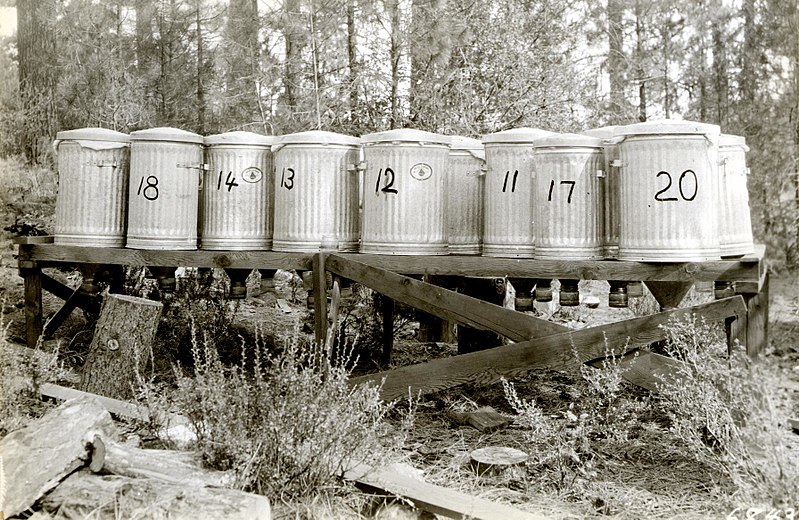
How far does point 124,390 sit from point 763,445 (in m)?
3.76

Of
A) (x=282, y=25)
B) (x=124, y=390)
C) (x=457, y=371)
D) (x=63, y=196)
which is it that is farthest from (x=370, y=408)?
(x=282, y=25)

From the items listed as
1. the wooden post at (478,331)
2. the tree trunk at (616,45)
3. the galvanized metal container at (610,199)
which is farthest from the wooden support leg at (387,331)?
the tree trunk at (616,45)

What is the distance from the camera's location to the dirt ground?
3771mm

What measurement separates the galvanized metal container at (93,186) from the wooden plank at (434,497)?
9.45ft

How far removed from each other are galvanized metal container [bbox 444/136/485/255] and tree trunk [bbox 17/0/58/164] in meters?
7.04

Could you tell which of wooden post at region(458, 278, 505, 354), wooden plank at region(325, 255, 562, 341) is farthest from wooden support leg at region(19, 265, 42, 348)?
wooden post at region(458, 278, 505, 354)

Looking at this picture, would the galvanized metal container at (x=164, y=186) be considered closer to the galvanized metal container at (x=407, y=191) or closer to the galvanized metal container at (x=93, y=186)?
the galvanized metal container at (x=93, y=186)

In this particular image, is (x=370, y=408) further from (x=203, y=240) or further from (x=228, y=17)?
(x=228, y=17)

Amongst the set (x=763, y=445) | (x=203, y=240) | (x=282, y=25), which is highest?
(x=282, y=25)

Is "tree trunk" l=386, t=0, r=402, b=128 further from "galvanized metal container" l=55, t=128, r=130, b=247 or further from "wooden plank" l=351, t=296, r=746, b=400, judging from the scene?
"wooden plank" l=351, t=296, r=746, b=400

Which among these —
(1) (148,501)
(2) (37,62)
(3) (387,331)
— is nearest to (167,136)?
(3) (387,331)

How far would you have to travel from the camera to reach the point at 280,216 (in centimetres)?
527

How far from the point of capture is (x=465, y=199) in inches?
209

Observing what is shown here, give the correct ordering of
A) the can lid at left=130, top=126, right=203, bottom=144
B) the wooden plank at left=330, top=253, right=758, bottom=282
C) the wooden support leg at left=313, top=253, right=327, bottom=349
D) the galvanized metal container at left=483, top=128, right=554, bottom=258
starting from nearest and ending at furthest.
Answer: the wooden plank at left=330, top=253, right=758, bottom=282, the galvanized metal container at left=483, top=128, right=554, bottom=258, the wooden support leg at left=313, top=253, right=327, bottom=349, the can lid at left=130, top=126, right=203, bottom=144
